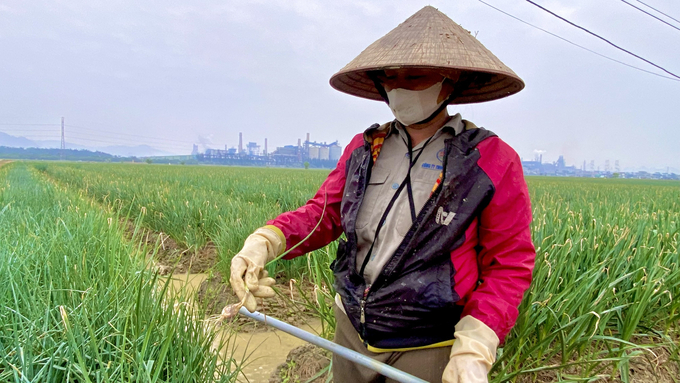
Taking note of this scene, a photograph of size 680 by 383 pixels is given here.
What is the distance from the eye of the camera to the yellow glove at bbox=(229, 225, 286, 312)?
1.17 metres

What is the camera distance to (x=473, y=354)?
3.38 ft

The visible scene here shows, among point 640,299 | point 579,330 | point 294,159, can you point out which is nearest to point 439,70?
point 579,330

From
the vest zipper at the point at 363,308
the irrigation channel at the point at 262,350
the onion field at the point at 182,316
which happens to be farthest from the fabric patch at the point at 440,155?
the irrigation channel at the point at 262,350

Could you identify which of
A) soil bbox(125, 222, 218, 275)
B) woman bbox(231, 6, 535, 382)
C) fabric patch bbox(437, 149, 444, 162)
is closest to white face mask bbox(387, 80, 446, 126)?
woman bbox(231, 6, 535, 382)

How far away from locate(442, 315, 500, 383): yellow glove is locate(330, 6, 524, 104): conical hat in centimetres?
73

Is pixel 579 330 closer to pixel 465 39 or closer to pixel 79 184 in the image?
pixel 465 39

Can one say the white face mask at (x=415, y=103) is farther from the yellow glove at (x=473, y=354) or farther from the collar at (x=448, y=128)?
the yellow glove at (x=473, y=354)

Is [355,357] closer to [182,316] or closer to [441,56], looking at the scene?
[182,316]

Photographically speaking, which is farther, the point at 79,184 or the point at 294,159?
the point at 294,159

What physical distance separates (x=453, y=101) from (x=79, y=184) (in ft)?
36.9

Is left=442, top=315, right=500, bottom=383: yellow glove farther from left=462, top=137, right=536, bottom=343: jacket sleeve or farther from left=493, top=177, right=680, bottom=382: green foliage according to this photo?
left=493, top=177, right=680, bottom=382: green foliage

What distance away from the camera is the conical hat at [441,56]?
1169mm

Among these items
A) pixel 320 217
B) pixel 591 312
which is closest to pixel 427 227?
pixel 320 217

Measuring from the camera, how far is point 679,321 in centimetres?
217
